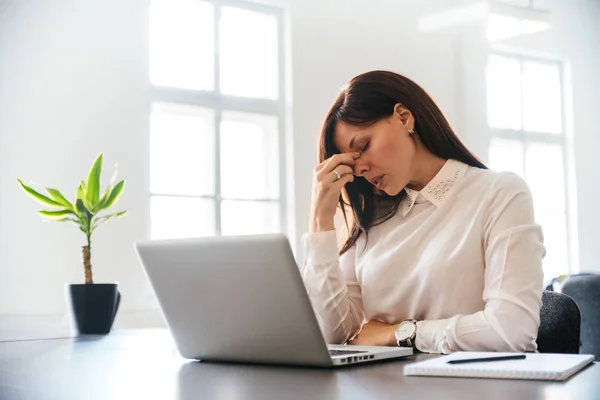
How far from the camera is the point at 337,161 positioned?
6.02ft

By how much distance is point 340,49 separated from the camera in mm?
5207

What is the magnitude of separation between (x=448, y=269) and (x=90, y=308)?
119 centimetres

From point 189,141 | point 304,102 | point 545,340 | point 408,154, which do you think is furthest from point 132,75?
point 545,340

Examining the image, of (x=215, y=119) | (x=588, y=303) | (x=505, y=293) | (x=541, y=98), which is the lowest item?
(x=588, y=303)

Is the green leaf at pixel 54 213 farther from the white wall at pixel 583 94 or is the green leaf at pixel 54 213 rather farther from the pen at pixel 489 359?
the white wall at pixel 583 94

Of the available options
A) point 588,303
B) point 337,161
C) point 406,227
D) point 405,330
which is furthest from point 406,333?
point 588,303

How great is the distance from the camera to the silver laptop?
1.17 metres

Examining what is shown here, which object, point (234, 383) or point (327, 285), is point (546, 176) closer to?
point (327, 285)

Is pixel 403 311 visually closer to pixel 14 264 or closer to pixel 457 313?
pixel 457 313

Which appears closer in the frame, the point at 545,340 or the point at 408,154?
the point at 545,340

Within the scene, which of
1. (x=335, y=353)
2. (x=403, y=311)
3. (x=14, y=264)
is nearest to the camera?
(x=335, y=353)

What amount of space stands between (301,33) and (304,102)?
457 millimetres

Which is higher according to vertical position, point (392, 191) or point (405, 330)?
point (392, 191)

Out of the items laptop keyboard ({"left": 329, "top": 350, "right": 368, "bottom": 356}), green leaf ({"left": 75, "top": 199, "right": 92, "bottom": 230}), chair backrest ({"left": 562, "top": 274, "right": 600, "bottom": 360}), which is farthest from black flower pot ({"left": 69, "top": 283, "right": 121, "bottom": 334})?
chair backrest ({"left": 562, "top": 274, "right": 600, "bottom": 360})
